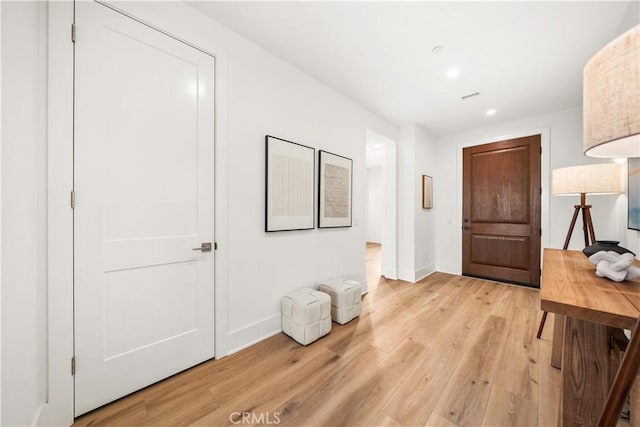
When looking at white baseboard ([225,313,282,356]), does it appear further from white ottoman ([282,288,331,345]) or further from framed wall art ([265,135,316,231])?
framed wall art ([265,135,316,231])

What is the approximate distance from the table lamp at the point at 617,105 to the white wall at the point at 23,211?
2.00 meters

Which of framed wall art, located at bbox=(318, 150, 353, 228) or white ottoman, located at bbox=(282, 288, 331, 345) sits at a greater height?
framed wall art, located at bbox=(318, 150, 353, 228)

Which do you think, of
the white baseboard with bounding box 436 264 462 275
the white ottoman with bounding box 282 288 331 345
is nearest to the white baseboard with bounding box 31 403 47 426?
the white ottoman with bounding box 282 288 331 345

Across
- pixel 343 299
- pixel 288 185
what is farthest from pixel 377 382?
pixel 288 185

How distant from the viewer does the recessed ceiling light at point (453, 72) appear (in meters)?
2.34

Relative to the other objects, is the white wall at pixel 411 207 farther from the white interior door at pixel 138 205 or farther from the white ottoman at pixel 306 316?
the white interior door at pixel 138 205

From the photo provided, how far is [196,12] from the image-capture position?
5.57ft

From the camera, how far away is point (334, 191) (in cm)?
274

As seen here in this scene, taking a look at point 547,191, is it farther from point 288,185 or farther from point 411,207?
point 288,185

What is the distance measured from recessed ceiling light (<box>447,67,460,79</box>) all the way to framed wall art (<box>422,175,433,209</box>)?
5.92 feet

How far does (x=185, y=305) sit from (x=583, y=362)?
220 centimetres

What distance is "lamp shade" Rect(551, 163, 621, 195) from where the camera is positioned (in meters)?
1.93

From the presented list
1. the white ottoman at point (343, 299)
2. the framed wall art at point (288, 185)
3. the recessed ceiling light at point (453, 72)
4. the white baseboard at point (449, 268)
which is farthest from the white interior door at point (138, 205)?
the white baseboard at point (449, 268)

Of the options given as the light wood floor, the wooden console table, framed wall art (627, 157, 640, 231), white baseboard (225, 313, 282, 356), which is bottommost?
the light wood floor
